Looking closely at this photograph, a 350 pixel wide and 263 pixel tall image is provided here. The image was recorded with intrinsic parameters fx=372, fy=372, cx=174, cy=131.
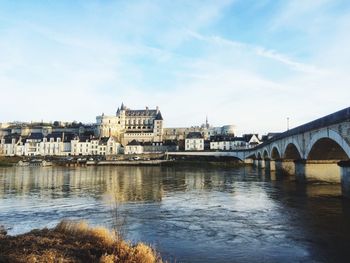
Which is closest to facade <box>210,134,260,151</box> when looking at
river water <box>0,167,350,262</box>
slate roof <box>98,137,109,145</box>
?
slate roof <box>98,137,109,145</box>

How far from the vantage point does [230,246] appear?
16.0 m

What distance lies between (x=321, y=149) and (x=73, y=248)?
3428 centimetres

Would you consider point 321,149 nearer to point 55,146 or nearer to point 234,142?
point 234,142

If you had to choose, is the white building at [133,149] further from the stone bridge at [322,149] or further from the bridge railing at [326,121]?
the bridge railing at [326,121]

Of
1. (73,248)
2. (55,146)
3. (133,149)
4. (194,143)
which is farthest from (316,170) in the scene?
(55,146)

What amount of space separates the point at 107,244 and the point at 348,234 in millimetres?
12108

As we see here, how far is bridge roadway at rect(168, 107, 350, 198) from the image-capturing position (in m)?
29.1

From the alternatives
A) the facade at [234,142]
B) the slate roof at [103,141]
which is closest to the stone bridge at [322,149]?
the facade at [234,142]

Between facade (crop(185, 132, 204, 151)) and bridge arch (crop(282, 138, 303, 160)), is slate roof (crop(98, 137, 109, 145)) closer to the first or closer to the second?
facade (crop(185, 132, 204, 151))

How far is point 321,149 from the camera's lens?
A: 4069 centimetres

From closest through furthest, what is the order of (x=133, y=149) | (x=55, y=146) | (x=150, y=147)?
(x=55, y=146), (x=133, y=149), (x=150, y=147)

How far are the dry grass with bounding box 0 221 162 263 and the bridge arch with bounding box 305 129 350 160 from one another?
80.2 ft

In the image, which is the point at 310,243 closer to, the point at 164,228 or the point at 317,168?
the point at 164,228

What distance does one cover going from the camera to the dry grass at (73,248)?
1123 cm
